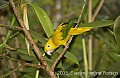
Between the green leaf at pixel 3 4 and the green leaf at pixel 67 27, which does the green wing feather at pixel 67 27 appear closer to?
the green leaf at pixel 67 27

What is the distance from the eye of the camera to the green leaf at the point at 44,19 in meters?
0.48

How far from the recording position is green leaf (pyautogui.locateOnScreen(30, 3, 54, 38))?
479mm

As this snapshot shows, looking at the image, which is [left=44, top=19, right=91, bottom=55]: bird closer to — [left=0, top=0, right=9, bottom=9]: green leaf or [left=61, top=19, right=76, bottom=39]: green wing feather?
[left=61, top=19, right=76, bottom=39]: green wing feather

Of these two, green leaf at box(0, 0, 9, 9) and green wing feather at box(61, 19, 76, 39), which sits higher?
green leaf at box(0, 0, 9, 9)

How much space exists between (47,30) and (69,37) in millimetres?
73

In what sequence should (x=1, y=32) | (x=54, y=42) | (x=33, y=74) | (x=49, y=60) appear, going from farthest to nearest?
1. (x=1, y=32)
2. (x=33, y=74)
3. (x=49, y=60)
4. (x=54, y=42)

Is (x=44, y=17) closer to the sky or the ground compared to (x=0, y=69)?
closer to the sky

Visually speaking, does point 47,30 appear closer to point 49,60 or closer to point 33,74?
point 49,60

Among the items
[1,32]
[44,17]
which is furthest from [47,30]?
[1,32]

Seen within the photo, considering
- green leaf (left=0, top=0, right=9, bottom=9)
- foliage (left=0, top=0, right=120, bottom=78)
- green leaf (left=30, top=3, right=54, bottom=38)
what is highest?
green leaf (left=0, top=0, right=9, bottom=9)

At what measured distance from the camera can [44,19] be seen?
19.3 inches

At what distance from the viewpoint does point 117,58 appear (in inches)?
22.9

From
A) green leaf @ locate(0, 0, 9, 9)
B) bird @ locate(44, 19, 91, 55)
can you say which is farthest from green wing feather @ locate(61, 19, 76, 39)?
green leaf @ locate(0, 0, 9, 9)

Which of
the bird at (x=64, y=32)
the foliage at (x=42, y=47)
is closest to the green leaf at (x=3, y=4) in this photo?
the foliage at (x=42, y=47)
